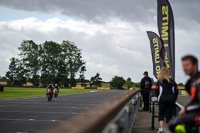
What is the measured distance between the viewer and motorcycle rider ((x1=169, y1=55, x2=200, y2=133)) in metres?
3.80

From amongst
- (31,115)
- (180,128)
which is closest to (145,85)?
(31,115)

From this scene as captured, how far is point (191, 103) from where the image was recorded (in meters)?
3.98

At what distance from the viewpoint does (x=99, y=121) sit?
253 cm

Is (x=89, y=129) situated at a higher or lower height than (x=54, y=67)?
lower

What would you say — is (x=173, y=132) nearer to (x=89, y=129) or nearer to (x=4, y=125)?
(x=89, y=129)

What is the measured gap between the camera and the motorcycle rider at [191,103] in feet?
12.5

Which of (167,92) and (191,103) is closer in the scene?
(191,103)

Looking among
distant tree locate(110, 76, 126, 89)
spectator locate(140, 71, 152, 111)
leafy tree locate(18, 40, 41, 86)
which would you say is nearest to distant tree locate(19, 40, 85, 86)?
leafy tree locate(18, 40, 41, 86)

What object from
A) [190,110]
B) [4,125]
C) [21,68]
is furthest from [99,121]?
[21,68]

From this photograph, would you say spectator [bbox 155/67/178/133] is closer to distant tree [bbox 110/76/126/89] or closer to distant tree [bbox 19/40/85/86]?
distant tree [bbox 19/40/85/86]

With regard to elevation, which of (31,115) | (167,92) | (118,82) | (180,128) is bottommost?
(31,115)

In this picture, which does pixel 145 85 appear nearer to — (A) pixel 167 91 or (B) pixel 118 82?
(A) pixel 167 91

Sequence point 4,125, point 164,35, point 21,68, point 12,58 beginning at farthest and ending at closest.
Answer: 1. point 12,58
2. point 21,68
3. point 164,35
4. point 4,125

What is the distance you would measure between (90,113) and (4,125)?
357 inches
